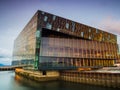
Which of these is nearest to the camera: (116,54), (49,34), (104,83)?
(104,83)

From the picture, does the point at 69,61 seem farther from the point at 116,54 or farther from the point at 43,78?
the point at 116,54

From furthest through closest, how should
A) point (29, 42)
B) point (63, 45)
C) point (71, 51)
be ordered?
point (29, 42)
point (71, 51)
point (63, 45)

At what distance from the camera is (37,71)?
4203cm

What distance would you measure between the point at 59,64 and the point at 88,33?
2393 centimetres

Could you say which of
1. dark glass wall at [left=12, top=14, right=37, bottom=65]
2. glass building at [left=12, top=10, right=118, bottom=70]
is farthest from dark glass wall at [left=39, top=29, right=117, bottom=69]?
dark glass wall at [left=12, top=14, right=37, bottom=65]

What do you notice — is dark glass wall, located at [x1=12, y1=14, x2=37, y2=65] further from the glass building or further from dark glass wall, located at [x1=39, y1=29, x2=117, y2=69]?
dark glass wall, located at [x1=39, y1=29, x2=117, y2=69]

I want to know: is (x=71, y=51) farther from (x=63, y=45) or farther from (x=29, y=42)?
(x=29, y=42)

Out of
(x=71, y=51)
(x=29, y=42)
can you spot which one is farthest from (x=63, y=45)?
(x=29, y=42)

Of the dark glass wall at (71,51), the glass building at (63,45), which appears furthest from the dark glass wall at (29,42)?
the dark glass wall at (71,51)

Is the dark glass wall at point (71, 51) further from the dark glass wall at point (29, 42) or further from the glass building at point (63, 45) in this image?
the dark glass wall at point (29, 42)

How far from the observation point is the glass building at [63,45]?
41906mm

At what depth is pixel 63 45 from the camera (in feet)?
153

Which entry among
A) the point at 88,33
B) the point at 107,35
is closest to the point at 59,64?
the point at 88,33

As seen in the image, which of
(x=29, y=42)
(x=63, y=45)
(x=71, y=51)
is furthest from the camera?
(x=29, y=42)
